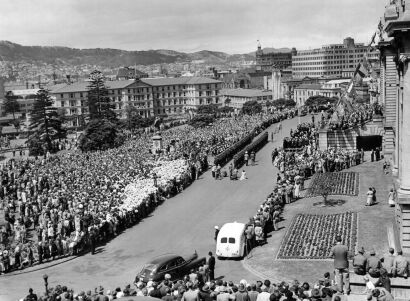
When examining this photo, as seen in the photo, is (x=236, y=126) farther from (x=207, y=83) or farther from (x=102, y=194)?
(x=207, y=83)

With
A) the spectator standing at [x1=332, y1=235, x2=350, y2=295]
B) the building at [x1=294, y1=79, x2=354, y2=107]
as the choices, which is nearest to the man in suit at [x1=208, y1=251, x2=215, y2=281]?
the spectator standing at [x1=332, y1=235, x2=350, y2=295]

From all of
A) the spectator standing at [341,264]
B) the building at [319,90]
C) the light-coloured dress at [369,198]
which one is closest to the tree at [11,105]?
the building at [319,90]

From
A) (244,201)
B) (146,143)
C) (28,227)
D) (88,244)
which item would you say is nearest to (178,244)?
(88,244)

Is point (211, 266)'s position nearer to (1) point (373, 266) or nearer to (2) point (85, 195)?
(1) point (373, 266)

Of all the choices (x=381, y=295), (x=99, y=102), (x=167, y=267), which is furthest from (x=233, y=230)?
(x=99, y=102)

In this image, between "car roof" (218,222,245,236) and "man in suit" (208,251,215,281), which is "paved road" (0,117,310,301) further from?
"car roof" (218,222,245,236)
